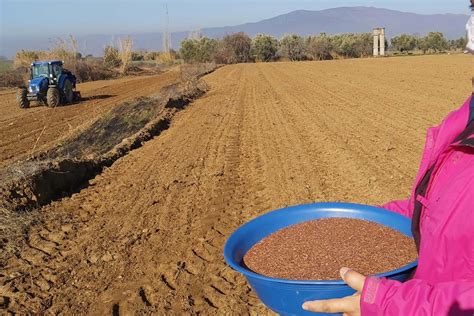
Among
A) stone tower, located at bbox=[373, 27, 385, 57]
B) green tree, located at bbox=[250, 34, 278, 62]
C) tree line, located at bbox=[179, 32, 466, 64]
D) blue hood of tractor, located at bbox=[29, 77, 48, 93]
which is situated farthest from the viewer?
stone tower, located at bbox=[373, 27, 385, 57]

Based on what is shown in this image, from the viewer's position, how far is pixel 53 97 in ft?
60.1

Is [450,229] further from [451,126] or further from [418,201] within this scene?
[451,126]

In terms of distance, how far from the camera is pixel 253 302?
12.9 feet

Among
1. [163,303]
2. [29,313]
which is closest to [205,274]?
[163,303]

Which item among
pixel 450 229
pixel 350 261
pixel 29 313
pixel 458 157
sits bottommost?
pixel 29 313

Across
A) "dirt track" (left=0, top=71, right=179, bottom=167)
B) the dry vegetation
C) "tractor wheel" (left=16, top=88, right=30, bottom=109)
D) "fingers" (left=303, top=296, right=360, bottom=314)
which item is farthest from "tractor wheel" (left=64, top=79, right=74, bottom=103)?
"fingers" (left=303, top=296, right=360, bottom=314)

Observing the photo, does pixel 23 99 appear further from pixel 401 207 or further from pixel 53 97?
pixel 401 207

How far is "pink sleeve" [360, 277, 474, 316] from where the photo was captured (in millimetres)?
1243

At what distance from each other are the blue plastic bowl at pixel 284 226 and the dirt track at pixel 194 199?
6.05ft

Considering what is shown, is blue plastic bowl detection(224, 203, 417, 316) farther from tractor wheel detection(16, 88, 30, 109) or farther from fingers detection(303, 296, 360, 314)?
tractor wheel detection(16, 88, 30, 109)

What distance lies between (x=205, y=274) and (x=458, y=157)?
3.24 metres

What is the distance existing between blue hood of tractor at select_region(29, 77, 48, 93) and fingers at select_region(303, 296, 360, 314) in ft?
60.4

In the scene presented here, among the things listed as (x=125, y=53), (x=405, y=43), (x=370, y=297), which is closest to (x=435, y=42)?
(x=405, y=43)

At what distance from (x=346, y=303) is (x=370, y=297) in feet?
0.34
